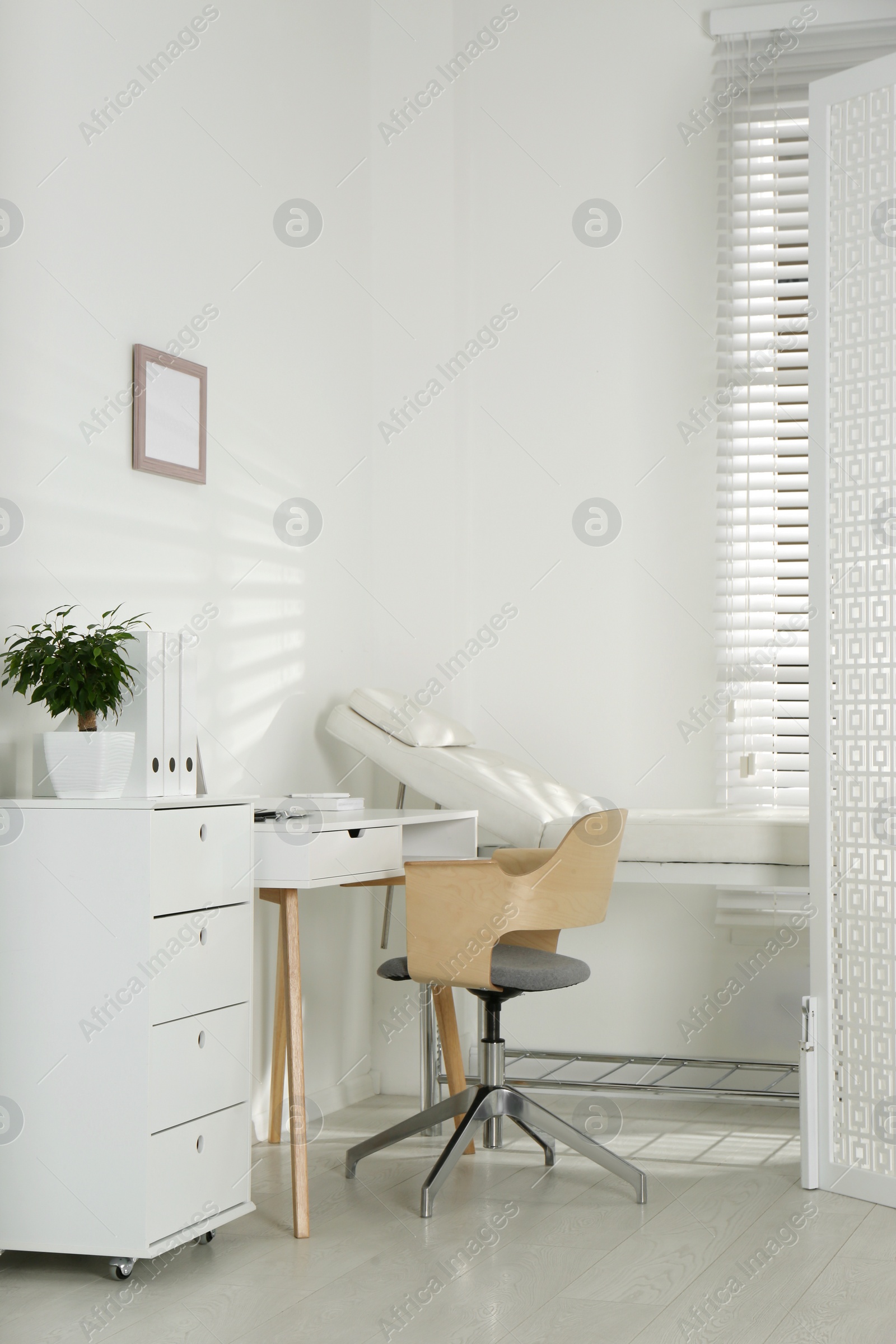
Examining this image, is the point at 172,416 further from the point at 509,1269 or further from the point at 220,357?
the point at 509,1269

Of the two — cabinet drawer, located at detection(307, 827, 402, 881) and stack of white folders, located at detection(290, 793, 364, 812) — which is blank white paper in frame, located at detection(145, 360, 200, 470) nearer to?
stack of white folders, located at detection(290, 793, 364, 812)

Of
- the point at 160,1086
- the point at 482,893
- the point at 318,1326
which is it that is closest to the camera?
the point at 318,1326

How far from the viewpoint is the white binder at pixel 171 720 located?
2.56 metres

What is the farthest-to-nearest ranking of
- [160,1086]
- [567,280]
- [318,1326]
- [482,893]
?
1. [567,280]
2. [482,893]
3. [160,1086]
4. [318,1326]

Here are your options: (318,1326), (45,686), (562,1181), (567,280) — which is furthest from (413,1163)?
(567,280)

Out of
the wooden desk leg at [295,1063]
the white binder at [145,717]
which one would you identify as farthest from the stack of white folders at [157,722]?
the wooden desk leg at [295,1063]

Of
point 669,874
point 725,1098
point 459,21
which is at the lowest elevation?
point 725,1098

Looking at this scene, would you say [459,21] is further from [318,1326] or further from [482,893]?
[318,1326]

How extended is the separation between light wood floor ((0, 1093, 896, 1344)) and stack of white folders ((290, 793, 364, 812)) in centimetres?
82

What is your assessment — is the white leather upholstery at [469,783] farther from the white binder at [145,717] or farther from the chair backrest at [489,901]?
the white binder at [145,717]

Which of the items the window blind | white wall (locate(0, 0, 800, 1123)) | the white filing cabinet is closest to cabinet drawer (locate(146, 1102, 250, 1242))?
the white filing cabinet

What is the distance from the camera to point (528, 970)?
9.15 ft

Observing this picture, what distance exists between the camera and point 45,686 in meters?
2.40

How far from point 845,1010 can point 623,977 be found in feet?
3.79
